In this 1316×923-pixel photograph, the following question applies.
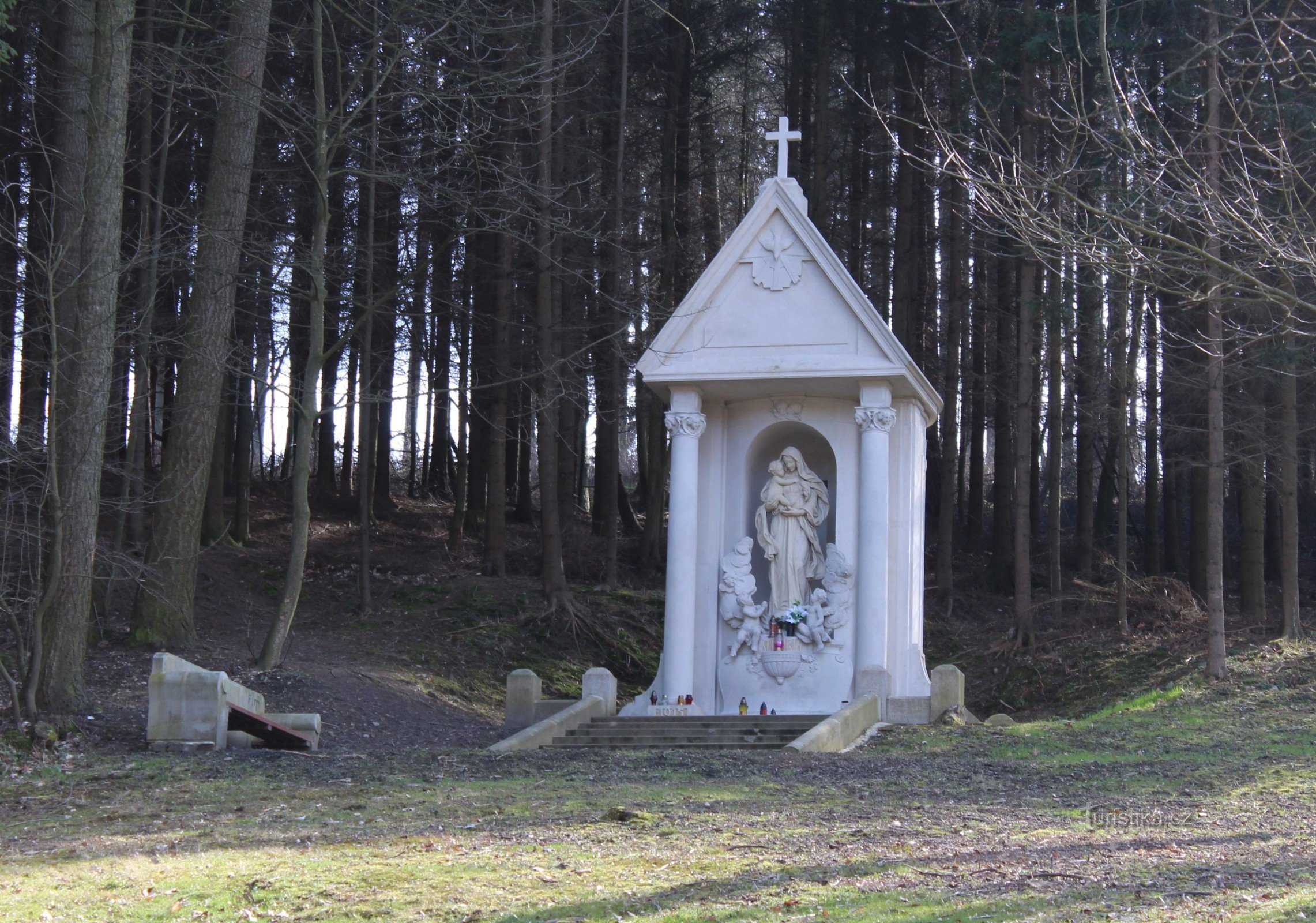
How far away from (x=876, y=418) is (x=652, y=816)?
27.4 feet

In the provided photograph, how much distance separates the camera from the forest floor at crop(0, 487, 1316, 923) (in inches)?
244

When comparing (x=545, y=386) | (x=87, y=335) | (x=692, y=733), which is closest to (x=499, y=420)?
(x=545, y=386)

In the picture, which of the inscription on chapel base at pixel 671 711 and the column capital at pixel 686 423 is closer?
the inscription on chapel base at pixel 671 711

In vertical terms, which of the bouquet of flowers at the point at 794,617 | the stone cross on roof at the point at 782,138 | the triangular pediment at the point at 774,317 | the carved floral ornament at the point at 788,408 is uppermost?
the stone cross on roof at the point at 782,138

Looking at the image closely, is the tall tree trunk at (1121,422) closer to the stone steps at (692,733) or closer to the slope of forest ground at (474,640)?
the slope of forest ground at (474,640)

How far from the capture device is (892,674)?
15.8 meters

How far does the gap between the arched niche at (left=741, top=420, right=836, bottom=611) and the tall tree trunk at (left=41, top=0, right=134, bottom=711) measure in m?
7.70

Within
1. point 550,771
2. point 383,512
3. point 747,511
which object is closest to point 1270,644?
point 747,511

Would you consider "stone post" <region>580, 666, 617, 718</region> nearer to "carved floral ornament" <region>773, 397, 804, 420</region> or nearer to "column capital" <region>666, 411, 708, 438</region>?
"column capital" <region>666, 411, 708, 438</region>

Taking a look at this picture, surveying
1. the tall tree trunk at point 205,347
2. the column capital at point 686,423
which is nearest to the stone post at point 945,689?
the column capital at point 686,423

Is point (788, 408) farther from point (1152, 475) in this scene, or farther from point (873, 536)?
point (1152, 475)

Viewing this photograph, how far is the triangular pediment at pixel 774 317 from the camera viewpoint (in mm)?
15734

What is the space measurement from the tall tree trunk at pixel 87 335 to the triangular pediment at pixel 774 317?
237 inches

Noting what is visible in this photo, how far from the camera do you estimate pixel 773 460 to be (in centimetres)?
1772
